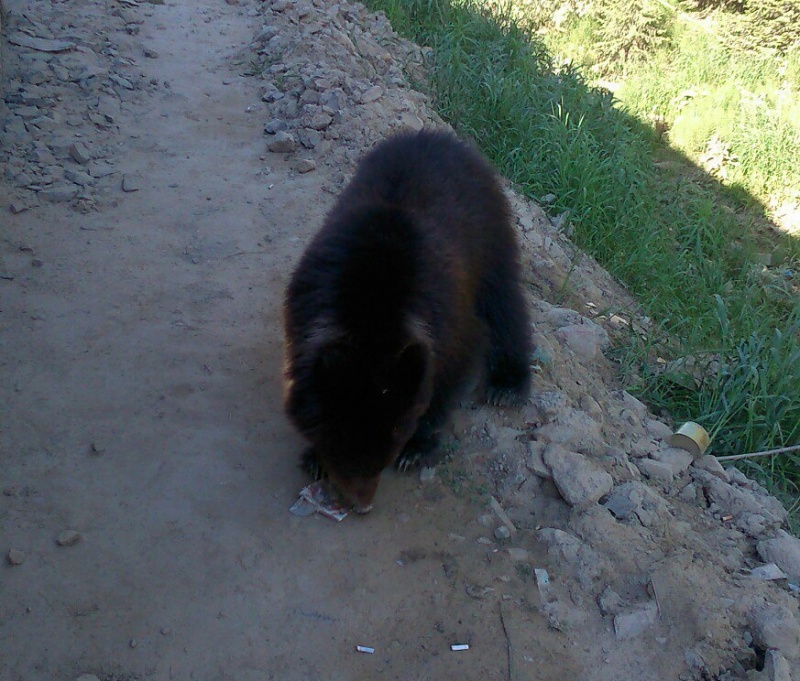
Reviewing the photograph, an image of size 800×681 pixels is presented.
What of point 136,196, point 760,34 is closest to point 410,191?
point 136,196

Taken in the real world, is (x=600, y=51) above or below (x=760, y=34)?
below

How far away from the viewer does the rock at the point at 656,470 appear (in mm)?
4027

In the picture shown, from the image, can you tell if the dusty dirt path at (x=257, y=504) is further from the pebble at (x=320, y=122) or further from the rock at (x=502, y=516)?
the pebble at (x=320, y=122)

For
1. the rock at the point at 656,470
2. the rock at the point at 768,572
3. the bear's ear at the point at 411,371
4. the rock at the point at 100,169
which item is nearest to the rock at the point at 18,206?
the rock at the point at 100,169

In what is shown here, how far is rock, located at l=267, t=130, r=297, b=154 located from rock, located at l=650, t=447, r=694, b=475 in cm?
379

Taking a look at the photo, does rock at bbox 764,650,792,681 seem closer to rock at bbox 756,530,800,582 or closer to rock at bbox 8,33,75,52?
rock at bbox 756,530,800,582

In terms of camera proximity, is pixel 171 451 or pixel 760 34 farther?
pixel 760 34

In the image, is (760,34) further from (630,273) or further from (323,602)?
(323,602)

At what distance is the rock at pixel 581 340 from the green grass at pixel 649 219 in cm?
28

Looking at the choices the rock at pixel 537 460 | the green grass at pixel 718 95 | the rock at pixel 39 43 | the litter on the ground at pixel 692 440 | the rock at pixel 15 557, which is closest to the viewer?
the rock at pixel 15 557

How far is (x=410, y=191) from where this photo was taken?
3.64 metres

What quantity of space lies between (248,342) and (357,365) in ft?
5.15

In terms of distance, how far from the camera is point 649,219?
7.49m

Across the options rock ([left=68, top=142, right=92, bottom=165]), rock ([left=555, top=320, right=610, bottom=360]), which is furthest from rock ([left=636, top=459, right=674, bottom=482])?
rock ([left=68, top=142, right=92, bottom=165])
